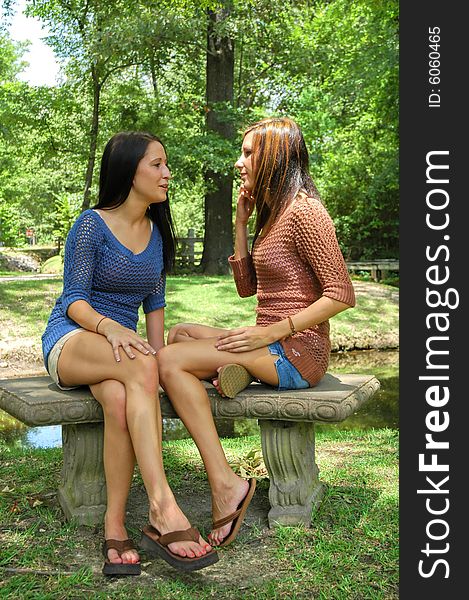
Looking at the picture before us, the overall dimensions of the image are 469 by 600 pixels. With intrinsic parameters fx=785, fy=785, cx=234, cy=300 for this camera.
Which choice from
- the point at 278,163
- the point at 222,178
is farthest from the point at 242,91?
the point at 278,163


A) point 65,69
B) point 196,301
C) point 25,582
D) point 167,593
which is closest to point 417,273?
point 167,593

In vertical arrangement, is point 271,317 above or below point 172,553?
above

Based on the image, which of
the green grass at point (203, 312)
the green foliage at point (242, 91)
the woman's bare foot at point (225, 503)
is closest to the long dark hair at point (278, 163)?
the woman's bare foot at point (225, 503)

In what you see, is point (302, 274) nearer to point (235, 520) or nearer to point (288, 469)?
point (288, 469)

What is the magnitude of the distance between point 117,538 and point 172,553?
282 millimetres

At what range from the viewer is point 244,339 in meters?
3.15

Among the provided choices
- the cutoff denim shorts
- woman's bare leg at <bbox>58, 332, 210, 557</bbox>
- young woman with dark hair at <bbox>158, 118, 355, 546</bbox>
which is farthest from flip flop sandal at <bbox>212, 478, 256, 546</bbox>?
the cutoff denim shorts

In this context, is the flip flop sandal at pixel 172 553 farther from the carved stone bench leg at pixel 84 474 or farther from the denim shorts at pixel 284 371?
the denim shorts at pixel 284 371

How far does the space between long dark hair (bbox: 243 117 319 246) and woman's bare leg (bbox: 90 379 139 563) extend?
1.02m

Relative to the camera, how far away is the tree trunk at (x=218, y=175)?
14719 millimetres

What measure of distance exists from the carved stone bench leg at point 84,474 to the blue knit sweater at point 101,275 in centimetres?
35

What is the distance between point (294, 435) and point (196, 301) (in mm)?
7952

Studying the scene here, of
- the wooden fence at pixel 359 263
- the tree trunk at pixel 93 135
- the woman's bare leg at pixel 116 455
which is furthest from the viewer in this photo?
the wooden fence at pixel 359 263

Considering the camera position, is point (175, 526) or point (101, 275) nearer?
point (175, 526)
